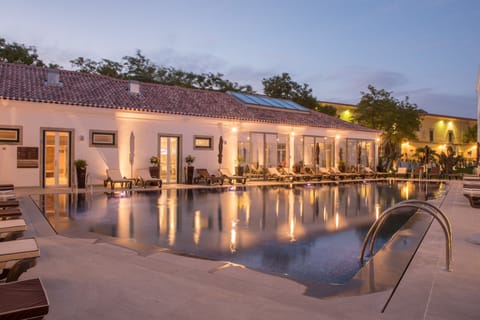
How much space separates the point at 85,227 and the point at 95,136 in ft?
36.6

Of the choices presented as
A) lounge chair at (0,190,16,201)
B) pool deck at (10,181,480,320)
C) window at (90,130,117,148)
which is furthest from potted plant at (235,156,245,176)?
pool deck at (10,181,480,320)

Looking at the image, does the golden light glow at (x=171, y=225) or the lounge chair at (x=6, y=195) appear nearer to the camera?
the golden light glow at (x=171, y=225)

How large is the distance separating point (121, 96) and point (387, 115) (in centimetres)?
2747

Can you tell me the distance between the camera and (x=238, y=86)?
40031 mm

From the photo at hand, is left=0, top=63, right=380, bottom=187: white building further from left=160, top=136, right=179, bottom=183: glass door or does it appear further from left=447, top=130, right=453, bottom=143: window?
left=447, top=130, right=453, bottom=143: window

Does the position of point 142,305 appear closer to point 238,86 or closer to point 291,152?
point 291,152

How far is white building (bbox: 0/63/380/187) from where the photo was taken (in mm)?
16969

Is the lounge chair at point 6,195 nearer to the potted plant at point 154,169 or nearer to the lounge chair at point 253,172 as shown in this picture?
the potted plant at point 154,169

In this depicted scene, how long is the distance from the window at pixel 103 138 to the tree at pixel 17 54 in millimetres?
13556

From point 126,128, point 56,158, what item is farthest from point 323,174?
point 56,158

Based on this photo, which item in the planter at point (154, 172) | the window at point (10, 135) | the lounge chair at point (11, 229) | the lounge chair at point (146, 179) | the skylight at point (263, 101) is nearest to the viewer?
the lounge chair at point (11, 229)

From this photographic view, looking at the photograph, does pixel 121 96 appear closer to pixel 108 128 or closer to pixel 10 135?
pixel 108 128

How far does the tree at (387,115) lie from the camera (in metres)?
39.3

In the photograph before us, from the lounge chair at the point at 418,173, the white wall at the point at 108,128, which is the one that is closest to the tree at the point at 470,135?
the lounge chair at the point at 418,173
